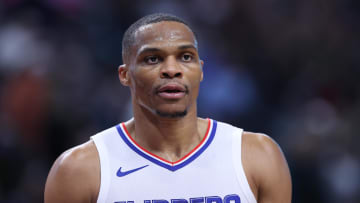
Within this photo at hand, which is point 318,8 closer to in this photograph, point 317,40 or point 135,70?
point 317,40

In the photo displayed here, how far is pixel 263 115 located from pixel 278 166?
354cm

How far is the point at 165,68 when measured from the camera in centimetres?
305

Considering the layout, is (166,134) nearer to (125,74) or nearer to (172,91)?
(172,91)

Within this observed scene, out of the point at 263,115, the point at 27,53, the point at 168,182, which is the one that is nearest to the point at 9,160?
the point at 27,53

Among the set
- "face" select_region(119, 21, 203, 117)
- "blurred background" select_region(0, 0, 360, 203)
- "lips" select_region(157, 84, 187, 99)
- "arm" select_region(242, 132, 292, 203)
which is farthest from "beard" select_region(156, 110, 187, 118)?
"blurred background" select_region(0, 0, 360, 203)

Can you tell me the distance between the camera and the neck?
10.8 ft

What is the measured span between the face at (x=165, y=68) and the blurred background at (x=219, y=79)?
3.27 metres

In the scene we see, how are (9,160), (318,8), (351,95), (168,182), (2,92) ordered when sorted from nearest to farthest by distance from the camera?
(168,182)
(9,160)
(2,92)
(351,95)
(318,8)

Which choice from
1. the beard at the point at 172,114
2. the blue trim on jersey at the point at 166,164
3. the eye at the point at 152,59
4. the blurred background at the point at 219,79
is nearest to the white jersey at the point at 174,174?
the blue trim on jersey at the point at 166,164

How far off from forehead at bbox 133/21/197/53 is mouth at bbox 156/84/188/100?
26 cm

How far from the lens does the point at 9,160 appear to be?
240 inches

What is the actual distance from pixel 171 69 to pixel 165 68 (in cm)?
4

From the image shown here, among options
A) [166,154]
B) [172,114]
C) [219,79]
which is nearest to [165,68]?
[172,114]

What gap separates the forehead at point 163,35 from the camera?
3.13m
